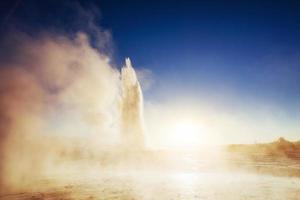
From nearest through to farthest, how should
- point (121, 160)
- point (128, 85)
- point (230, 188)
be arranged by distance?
1. point (230, 188)
2. point (121, 160)
3. point (128, 85)

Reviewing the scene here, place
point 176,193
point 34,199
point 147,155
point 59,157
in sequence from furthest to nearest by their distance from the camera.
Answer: point 147,155 → point 59,157 → point 176,193 → point 34,199

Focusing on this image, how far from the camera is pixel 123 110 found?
180 feet

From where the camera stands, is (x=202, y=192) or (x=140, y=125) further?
(x=140, y=125)

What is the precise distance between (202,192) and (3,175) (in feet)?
47.7

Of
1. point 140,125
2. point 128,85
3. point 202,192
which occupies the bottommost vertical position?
point 202,192

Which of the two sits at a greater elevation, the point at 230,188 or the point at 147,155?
the point at 147,155

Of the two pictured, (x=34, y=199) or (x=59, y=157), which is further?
(x=59, y=157)

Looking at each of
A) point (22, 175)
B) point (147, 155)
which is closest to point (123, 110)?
point (147, 155)

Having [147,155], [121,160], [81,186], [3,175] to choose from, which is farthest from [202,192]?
[147,155]

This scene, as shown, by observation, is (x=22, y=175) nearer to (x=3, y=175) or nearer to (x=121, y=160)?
(x=3, y=175)

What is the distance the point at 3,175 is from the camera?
2067 cm

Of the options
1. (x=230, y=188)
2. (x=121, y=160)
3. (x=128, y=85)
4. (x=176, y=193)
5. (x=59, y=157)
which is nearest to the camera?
(x=176, y=193)

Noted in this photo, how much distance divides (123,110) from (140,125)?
4.50 metres

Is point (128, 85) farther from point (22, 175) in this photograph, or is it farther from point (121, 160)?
point (22, 175)
